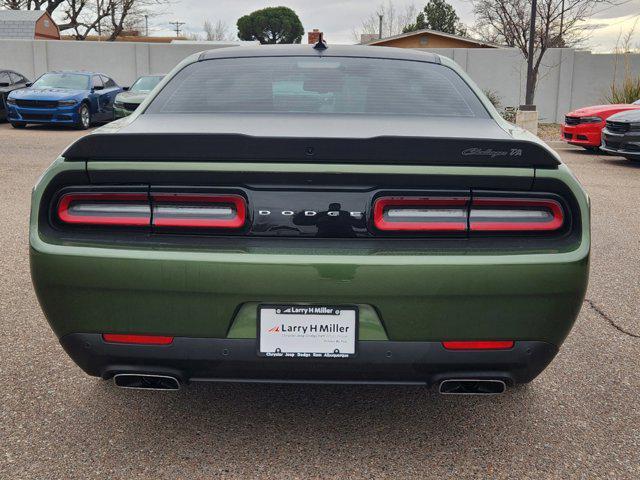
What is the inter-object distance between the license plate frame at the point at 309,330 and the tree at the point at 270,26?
2527 inches

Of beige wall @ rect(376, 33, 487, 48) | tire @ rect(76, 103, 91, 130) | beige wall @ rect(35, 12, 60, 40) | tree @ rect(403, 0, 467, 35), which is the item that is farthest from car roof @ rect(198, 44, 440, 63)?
tree @ rect(403, 0, 467, 35)

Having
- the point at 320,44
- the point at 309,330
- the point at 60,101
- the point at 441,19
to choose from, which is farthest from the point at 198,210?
the point at 441,19

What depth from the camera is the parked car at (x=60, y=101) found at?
15945mm

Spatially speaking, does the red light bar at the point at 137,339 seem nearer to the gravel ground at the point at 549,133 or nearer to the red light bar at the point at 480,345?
the red light bar at the point at 480,345

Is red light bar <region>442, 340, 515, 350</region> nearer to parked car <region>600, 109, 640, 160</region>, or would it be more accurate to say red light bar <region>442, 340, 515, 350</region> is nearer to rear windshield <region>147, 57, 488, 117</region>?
rear windshield <region>147, 57, 488, 117</region>

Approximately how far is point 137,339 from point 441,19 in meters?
57.9

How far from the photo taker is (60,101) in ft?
52.0

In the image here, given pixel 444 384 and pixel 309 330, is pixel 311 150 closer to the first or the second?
pixel 309 330

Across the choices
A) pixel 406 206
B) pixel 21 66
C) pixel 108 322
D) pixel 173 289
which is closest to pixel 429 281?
pixel 406 206

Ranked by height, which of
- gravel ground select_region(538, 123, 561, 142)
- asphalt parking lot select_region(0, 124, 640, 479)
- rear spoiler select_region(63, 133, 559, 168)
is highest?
rear spoiler select_region(63, 133, 559, 168)

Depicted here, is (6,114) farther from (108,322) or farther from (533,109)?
(108,322)

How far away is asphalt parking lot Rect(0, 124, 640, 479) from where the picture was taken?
2.48 m

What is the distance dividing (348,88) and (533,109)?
55.0ft

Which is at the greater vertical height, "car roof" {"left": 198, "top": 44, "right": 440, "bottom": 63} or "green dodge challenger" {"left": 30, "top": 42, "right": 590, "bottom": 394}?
"car roof" {"left": 198, "top": 44, "right": 440, "bottom": 63}
